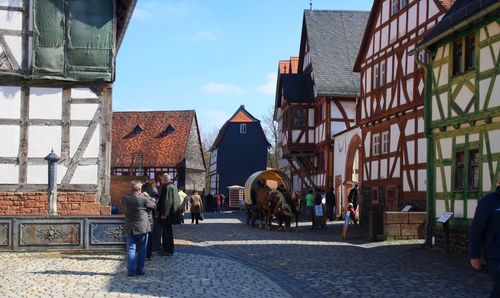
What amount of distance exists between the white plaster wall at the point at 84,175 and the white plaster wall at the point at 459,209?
909 cm

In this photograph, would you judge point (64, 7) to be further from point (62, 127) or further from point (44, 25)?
point (62, 127)

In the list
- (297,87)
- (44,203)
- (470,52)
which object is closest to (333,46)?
(297,87)

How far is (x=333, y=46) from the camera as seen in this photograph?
41.0 meters

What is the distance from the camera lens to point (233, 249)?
18359 mm

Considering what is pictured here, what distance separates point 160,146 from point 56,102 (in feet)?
143

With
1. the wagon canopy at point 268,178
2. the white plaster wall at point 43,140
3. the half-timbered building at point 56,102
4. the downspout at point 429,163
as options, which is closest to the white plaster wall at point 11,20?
the half-timbered building at point 56,102

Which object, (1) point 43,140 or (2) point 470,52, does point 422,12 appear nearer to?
(2) point 470,52

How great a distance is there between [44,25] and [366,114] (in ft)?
51.9

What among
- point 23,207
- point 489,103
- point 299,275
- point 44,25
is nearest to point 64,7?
point 44,25

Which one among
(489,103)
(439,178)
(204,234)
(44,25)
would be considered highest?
(44,25)

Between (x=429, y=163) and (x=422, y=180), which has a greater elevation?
(x=429, y=163)

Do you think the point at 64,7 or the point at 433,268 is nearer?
the point at 433,268

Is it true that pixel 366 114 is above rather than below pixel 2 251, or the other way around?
above

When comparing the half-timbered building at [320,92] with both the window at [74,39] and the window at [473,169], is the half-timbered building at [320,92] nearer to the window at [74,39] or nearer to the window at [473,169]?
the window at [473,169]
